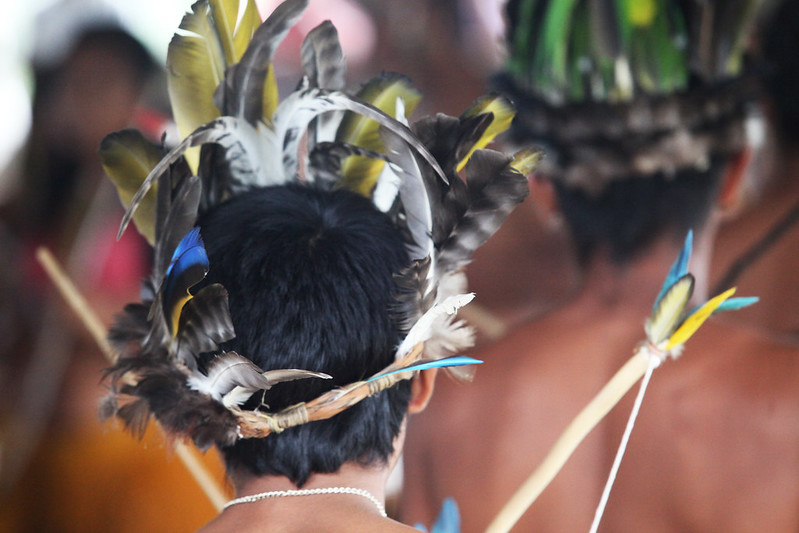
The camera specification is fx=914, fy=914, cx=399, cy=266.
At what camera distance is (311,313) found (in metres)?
0.97

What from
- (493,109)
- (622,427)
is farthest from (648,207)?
(493,109)

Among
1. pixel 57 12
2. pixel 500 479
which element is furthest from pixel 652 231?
pixel 57 12

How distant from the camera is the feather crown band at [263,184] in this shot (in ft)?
3.14

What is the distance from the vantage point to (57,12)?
3514 millimetres

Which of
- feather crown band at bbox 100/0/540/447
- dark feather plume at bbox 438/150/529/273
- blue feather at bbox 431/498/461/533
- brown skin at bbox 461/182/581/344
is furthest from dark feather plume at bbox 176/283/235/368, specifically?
brown skin at bbox 461/182/581/344

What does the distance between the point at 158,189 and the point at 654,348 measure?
2.05ft

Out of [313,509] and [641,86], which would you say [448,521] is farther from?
[641,86]

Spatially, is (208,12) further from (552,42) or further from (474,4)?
(474,4)

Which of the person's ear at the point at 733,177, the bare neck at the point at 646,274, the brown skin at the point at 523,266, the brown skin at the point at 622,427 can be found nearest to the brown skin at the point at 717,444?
the brown skin at the point at 622,427

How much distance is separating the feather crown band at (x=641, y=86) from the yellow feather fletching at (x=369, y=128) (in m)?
0.56

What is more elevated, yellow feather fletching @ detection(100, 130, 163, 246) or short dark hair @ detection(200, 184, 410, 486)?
yellow feather fletching @ detection(100, 130, 163, 246)

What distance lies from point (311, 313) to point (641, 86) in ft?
2.96

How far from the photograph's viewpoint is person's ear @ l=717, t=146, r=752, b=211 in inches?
64.6

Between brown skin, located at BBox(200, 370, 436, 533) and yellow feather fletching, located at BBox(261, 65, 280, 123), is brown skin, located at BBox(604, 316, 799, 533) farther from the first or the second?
yellow feather fletching, located at BBox(261, 65, 280, 123)
